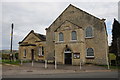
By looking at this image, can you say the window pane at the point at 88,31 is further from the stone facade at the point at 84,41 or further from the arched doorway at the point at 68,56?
the arched doorway at the point at 68,56

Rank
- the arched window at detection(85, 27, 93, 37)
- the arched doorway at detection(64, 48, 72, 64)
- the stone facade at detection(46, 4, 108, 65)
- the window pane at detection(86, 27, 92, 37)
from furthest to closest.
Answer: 1. the window pane at detection(86, 27, 92, 37)
2. the arched window at detection(85, 27, 93, 37)
3. the arched doorway at detection(64, 48, 72, 64)
4. the stone facade at detection(46, 4, 108, 65)

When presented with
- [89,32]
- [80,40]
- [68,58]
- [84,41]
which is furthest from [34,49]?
[89,32]

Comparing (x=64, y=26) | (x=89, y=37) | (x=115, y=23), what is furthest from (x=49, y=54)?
(x=115, y=23)

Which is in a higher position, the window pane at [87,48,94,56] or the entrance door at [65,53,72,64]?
the window pane at [87,48,94,56]

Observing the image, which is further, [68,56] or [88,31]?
[88,31]

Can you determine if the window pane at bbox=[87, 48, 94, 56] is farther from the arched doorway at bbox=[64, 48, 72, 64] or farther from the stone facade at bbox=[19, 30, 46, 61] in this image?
the stone facade at bbox=[19, 30, 46, 61]

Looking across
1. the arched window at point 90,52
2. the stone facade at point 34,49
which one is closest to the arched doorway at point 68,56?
the arched window at point 90,52

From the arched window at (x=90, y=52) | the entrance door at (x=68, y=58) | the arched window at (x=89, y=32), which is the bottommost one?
the entrance door at (x=68, y=58)

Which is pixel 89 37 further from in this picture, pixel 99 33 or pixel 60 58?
pixel 60 58

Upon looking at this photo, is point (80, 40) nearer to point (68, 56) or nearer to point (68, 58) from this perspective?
point (68, 56)

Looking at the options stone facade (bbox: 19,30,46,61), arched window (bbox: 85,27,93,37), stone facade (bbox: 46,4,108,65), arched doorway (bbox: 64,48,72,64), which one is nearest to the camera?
stone facade (bbox: 46,4,108,65)

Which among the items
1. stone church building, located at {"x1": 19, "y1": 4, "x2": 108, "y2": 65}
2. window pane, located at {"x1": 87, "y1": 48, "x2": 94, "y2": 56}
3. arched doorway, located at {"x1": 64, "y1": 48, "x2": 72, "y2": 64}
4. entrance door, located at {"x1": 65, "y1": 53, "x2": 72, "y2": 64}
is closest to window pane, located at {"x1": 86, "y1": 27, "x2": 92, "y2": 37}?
stone church building, located at {"x1": 19, "y1": 4, "x2": 108, "y2": 65}

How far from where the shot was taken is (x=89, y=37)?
83.6 ft

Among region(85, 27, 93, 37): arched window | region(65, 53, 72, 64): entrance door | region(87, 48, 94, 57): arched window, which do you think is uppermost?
region(85, 27, 93, 37): arched window
